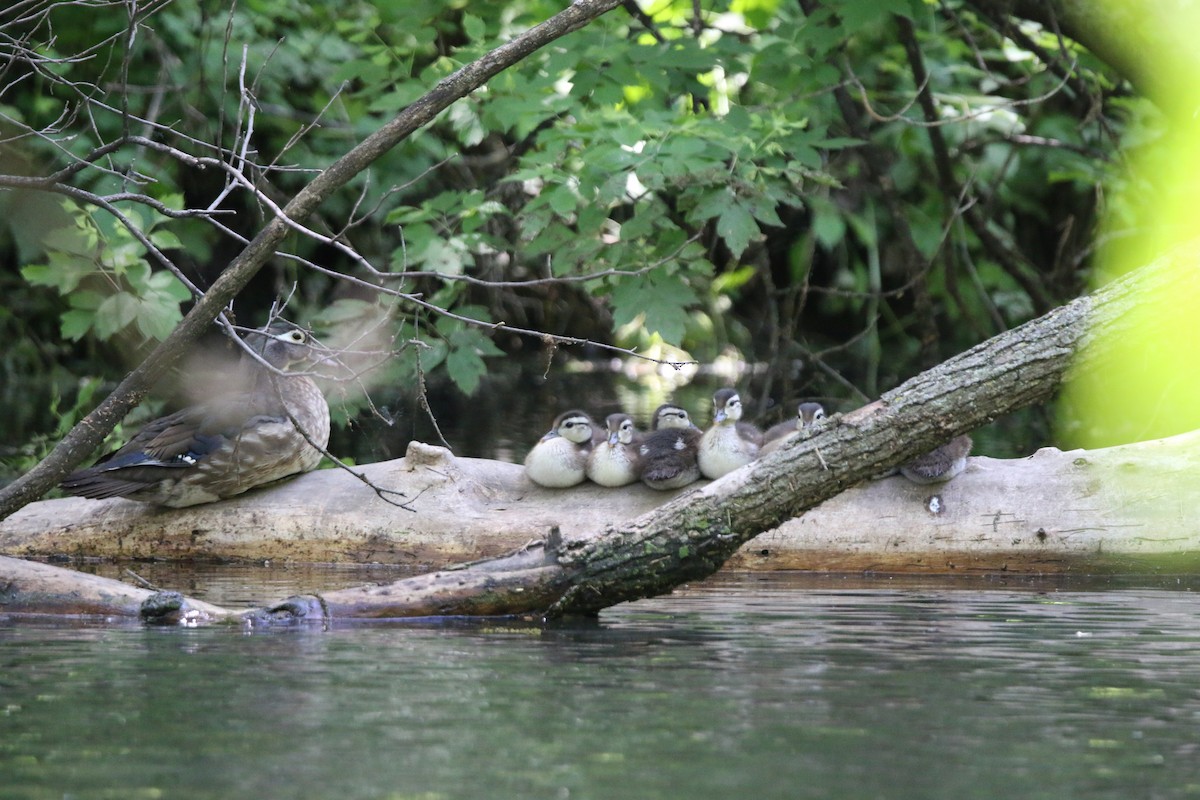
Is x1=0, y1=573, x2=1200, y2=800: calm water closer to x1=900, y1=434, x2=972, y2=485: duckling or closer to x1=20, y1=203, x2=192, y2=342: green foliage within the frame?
x1=900, y1=434, x2=972, y2=485: duckling

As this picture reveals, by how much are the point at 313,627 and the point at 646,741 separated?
1.84 meters

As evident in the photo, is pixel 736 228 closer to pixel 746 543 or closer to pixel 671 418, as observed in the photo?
pixel 671 418

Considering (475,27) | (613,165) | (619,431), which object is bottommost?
(619,431)

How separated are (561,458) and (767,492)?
1830mm

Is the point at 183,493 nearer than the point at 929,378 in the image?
No

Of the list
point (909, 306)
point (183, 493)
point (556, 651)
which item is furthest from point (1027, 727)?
point (909, 306)

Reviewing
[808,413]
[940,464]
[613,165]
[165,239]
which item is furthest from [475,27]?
[940,464]

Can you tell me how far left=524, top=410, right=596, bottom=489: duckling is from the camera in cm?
673

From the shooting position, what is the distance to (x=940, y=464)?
6289mm

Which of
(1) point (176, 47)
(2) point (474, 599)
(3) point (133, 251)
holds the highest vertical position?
(1) point (176, 47)

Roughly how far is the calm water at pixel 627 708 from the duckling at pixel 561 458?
4.18 ft

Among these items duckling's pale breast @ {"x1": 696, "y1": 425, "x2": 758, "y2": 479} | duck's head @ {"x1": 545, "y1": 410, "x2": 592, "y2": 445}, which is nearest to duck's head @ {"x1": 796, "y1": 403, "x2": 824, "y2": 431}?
duckling's pale breast @ {"x1": 696, "y1": 425, "x2": 758, "y2": 479}

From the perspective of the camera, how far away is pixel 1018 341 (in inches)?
209

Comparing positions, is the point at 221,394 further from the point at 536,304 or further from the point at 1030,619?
the point at 536,304
